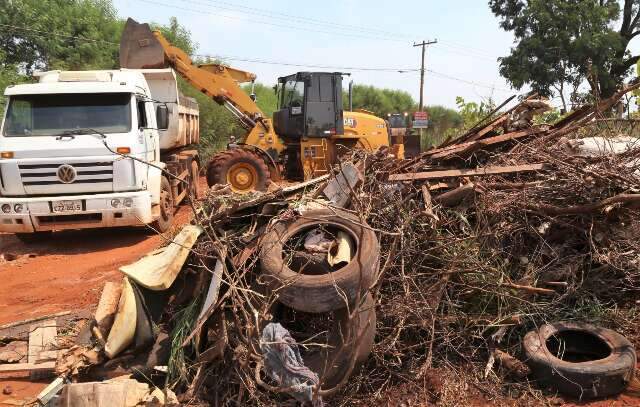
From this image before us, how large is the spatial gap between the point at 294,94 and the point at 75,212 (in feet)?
18.9

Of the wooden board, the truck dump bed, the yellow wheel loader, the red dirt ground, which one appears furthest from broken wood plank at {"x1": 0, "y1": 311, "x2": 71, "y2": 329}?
the yellow wheel loader

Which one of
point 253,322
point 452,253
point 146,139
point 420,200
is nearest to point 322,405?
point 253,322

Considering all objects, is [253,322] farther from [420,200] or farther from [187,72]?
[187,72]

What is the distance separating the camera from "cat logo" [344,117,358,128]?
505 inches

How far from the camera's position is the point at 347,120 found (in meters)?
12.8

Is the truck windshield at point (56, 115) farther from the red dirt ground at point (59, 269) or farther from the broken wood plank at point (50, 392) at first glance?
the broken wood plank at point (50, 392)

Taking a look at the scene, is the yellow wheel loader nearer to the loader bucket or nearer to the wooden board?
the loader bucket

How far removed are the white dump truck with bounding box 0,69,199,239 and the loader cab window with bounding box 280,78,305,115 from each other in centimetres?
408

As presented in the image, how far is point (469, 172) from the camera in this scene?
5059mm

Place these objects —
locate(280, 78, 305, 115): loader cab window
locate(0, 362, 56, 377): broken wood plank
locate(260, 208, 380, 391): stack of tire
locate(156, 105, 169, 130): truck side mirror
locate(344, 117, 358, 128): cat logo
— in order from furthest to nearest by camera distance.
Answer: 1. locate(344, 117, 358, 128): cat logo
2. locate(280, 78, 305, 115): loader cab window
3. locate(156, 105, 169, 130): truck side mirror
4. locate(0, 362, 56, 377): broken wood plank
5. locate(260, 208, 380, 391): stack of tire

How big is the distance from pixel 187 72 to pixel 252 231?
9.34m

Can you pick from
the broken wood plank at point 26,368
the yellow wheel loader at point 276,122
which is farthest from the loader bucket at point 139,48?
the broken wood plank at point 26,368

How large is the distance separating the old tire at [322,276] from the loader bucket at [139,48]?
8887 mm

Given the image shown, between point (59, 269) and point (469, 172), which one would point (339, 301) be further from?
point (59, 269)
